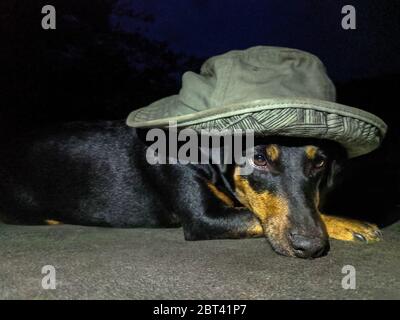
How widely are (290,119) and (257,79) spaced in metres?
0.35

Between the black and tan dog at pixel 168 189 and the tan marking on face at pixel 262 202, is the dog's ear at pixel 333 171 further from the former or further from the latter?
the tan marking on face at pixel 262 202

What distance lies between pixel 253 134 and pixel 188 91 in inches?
16.0

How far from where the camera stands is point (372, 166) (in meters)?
4.38

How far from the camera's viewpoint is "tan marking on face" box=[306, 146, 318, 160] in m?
2.72

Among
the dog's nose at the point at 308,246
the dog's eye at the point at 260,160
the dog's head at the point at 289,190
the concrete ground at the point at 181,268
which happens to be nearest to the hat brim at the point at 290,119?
the dog's head at the point at 289,190

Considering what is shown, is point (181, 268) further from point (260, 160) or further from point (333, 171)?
point (333, 171)

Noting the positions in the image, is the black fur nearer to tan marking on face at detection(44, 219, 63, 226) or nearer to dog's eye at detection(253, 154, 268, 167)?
tan marking on face at detection(44, 219, 63, 226)

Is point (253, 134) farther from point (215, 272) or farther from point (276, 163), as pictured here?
point (215, 272)

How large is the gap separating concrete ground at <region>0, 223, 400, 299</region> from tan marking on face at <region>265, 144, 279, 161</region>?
459 millimetres

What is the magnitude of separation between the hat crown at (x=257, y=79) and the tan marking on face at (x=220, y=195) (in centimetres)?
59

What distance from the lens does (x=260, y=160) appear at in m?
2.77

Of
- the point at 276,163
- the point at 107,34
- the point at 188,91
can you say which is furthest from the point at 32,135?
the point at 107,34

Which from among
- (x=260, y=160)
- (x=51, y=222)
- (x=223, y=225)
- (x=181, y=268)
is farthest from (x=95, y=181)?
(x=181, y=268)

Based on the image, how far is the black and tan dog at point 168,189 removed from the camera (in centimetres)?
260
